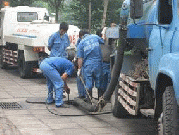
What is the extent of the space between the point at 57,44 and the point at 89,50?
2.53 metres

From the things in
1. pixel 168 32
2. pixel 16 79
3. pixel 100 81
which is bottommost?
pixel 16 79

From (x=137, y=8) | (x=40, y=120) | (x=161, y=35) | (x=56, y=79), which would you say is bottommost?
(x=40, y=120)

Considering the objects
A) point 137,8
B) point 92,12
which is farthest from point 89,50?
point 92,12

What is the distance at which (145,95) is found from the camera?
7145 millimetres

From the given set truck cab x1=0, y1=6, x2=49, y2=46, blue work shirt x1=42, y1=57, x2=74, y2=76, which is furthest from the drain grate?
truck cab x1=0, y1=6, x2=49, y2=46

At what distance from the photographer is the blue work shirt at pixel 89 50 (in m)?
10.1

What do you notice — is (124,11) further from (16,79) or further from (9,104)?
(16,79)

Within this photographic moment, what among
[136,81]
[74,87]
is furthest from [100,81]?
[74,87]

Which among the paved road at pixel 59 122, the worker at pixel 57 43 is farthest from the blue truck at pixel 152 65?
the worker at pixel 57 43

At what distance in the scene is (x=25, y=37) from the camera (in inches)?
635

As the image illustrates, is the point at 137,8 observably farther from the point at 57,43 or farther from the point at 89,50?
the point at 57,43

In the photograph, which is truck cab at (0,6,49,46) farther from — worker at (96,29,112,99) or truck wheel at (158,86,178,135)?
truck wheel at (158,86,178,135)

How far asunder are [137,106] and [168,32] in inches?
62.4

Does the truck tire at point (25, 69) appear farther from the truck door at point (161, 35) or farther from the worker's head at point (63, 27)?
the truck door at point (161, 35)
